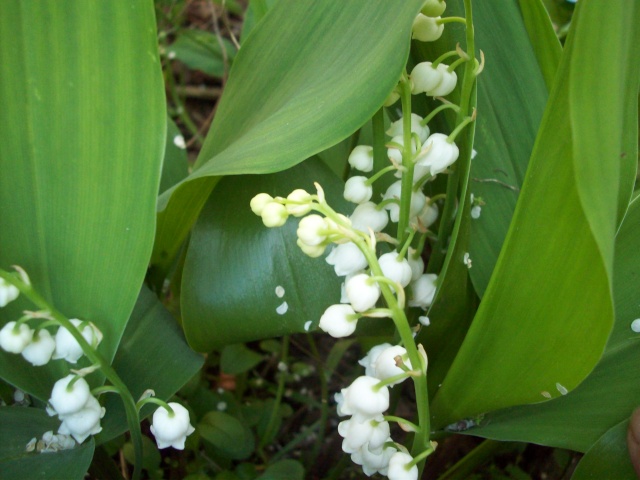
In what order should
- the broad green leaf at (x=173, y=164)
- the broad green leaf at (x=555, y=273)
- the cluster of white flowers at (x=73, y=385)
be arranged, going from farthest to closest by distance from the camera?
the broad green leaf at (x=173, y=164) → the cluster of white flowers at (x=73, y=385) → the broad green leaf at (x=555, y=273)

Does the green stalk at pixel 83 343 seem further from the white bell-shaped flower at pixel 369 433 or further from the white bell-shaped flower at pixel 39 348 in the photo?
the white bell-shaped flower at pixel 369 433

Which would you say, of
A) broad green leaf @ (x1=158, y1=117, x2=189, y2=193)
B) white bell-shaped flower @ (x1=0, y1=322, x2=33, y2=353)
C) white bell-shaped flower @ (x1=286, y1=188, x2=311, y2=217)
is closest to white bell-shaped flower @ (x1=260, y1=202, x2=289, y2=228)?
white bell-shaped flower @ (x1=286, y1=188, x2=311, y2=217)

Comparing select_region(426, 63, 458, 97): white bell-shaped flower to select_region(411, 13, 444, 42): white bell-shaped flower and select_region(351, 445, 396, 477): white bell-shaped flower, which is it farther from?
select_region(351, 445, 396, 477): white bell-shaped flower

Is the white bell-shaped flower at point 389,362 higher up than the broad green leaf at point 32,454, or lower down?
higher up

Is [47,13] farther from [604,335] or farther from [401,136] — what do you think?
[604,335]

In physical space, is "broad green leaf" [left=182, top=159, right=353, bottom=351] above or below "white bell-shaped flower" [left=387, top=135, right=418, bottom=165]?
below

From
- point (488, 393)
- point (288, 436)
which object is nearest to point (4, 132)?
point (488, 393)

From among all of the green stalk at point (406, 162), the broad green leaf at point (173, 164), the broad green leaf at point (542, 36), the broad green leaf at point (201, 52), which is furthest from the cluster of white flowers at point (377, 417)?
the broad green leaf at point (201, 52)
